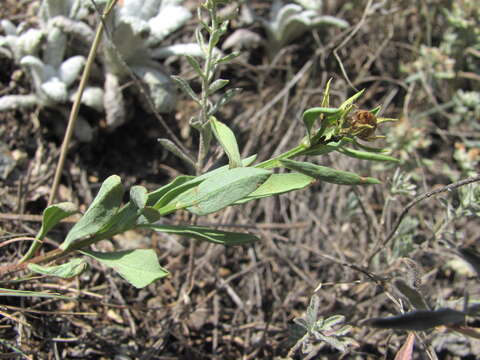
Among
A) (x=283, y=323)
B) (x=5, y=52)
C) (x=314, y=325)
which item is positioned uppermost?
(x=5, y=52)

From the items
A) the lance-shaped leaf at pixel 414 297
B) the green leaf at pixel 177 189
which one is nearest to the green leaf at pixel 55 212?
the green leaf at pixel 177 189

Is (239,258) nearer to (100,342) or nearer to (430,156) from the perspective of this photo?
(100,342)

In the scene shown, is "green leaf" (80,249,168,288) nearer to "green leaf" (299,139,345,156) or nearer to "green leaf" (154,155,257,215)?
"green leaf" (154,155,257,215)

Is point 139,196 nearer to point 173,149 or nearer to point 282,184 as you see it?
point 173,149

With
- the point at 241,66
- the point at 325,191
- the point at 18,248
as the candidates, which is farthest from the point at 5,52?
the point at 325,191

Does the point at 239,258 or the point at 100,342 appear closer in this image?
the point at 100,342

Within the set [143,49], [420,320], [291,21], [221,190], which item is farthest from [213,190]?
[291,21]
